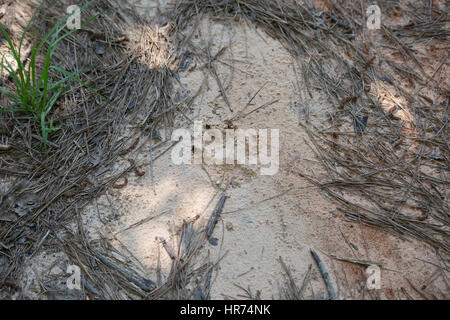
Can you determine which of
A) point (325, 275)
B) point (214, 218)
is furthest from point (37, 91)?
point (325, 275)

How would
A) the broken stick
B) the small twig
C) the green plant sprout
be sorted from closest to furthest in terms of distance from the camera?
the small twig < the broken stick < the green plant sprout

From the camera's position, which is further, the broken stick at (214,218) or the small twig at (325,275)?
the broken stick at (214,218)

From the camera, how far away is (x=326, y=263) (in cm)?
174

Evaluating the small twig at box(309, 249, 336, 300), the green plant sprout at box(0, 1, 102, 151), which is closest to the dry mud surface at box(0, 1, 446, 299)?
the small twig at box(309, 249, 336, 300)

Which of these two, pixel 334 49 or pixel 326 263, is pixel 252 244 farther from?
pixel 334 49

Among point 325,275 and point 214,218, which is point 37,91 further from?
point 325,275

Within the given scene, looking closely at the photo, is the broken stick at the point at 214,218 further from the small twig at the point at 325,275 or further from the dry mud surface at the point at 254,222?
the small twig at the point at 325,275

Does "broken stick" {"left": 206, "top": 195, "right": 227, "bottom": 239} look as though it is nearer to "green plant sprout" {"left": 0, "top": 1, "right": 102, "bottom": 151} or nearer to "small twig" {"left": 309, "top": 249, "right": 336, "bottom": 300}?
"small twig" {"left": 309, "top": 249, "right": 336, "bottom": 300}

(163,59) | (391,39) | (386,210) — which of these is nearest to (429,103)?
(391,39)

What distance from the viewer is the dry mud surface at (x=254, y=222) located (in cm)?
171

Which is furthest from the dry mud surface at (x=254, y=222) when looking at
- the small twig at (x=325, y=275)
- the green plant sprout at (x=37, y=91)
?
the green plant sprout at (x=37, y=91)

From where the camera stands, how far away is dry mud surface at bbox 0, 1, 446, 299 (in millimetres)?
1706

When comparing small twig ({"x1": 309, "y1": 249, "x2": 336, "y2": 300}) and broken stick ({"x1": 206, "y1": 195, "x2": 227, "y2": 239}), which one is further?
broken stick ({"x1": 206, "y1": 195, "x2": 227, "y2": 239})
